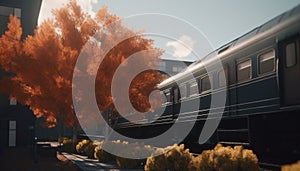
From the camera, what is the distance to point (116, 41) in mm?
15977

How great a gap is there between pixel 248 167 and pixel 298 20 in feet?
11.2

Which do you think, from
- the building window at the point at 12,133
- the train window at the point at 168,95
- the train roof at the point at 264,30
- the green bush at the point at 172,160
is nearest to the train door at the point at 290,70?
the train roof at the point at 264,30

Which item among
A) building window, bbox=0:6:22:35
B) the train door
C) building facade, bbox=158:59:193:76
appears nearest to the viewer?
the train door

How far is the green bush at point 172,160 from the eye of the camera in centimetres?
1010

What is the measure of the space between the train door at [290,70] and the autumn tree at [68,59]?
28.5 feet

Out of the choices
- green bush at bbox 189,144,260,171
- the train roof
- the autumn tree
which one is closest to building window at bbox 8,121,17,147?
the autumn tree

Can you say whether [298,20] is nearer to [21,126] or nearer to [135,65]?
[135,65]

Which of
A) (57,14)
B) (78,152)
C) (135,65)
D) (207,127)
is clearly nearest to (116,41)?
(135,65)

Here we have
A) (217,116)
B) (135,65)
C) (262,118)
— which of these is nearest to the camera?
(262,118)

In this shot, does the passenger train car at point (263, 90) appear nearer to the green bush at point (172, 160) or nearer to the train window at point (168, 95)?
the green bush at point (172, 160)

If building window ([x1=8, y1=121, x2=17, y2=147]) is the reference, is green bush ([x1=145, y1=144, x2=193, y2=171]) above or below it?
above

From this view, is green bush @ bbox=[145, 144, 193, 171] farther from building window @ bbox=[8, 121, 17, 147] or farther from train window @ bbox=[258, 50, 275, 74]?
building window @ bbox=[8, 121, 17, 147]

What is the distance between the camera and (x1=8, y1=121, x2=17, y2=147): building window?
31.8 m

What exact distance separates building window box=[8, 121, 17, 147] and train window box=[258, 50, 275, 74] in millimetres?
28352
